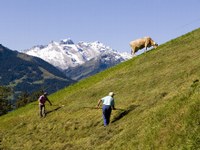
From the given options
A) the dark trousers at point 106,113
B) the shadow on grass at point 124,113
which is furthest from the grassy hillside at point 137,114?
the dark trousers at point 106,113

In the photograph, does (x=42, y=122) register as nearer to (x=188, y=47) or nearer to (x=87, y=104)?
(x=87, y=104)

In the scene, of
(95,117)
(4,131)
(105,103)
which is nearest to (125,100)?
(95,117)

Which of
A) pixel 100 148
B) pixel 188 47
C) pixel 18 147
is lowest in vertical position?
pixel 100 148

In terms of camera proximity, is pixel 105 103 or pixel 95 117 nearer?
pixel 105 103

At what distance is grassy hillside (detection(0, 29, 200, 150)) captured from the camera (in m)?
21.2

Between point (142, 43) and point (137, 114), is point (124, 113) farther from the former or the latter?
point (142, 43)

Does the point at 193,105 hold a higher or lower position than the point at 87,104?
lower

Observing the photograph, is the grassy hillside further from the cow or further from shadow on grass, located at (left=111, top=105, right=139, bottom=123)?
the cow

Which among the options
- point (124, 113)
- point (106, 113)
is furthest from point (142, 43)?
point (106, 113)

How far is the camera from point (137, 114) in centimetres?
3161

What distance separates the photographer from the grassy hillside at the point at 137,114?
21188mm

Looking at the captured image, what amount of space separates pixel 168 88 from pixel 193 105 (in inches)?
598

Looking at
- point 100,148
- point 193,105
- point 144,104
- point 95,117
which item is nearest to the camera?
point 193,105

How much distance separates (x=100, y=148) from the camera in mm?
27219
